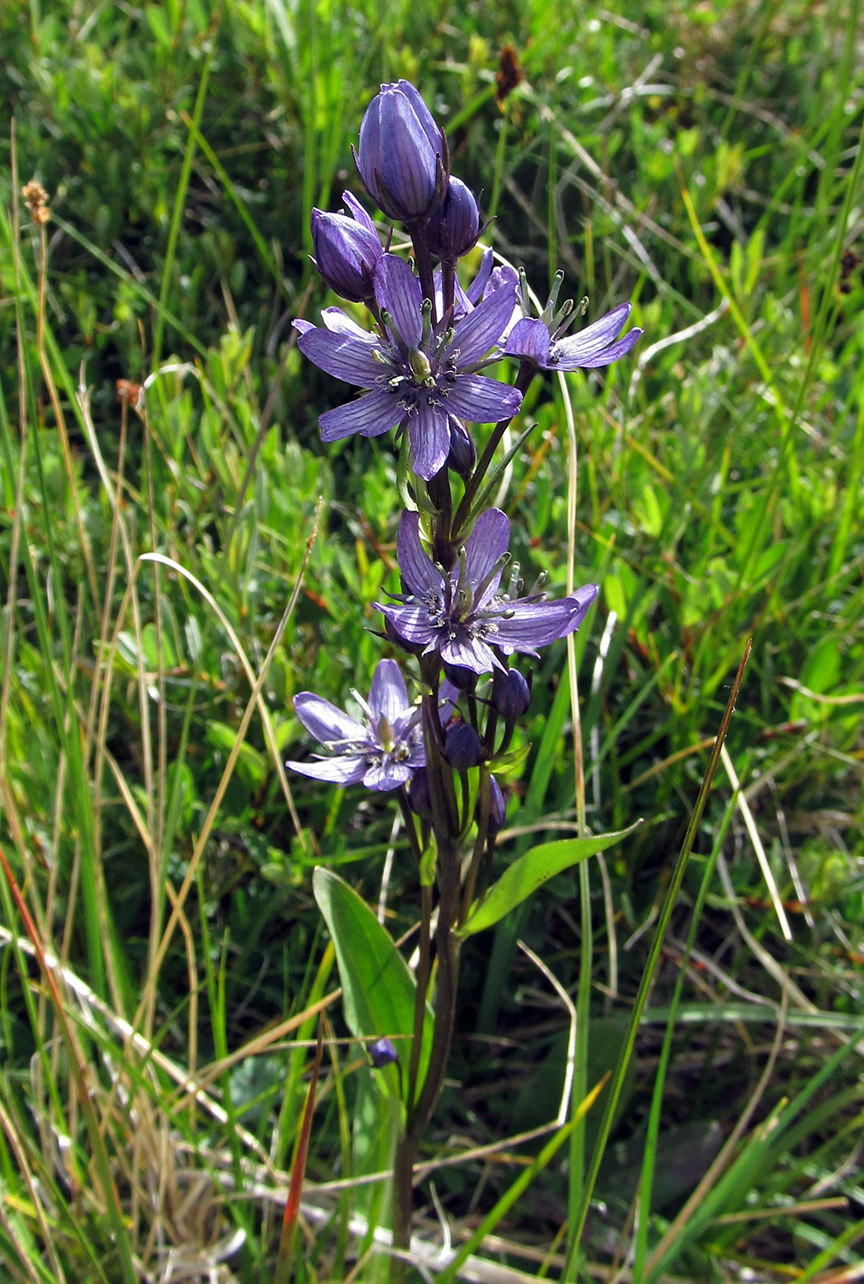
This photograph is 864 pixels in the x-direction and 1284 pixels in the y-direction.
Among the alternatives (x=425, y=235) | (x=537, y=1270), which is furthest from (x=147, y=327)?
(x=537, y=1270)

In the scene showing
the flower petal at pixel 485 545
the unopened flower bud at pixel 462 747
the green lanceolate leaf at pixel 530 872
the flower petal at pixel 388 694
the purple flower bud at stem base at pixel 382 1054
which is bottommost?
the purple flower bud at stem base at pixel 382 1054

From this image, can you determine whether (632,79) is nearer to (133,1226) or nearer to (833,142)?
(833,142)

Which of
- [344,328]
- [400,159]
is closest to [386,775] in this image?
[344,328]

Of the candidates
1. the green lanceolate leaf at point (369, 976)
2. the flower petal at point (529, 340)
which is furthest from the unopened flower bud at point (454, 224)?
the green lanceolate leaf at point (369, 976)

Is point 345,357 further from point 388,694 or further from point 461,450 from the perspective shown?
point 388,694

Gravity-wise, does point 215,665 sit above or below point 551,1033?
above

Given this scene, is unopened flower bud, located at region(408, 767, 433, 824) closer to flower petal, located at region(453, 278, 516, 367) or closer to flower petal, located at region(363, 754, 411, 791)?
flower petal, located at region(363, 754, 411, 791)

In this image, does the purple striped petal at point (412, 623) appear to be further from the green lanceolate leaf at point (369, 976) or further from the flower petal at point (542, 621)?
the green lanceolate leaf at point (369, 976)

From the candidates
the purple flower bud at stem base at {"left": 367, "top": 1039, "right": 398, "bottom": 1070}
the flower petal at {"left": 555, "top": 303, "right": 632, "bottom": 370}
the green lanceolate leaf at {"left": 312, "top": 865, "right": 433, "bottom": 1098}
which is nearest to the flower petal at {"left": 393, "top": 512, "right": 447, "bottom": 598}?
the flower petal at {"left": 555, "top": 303, "right": 632, "bottom": 370}

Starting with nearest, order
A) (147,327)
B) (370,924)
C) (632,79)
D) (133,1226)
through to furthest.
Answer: (370,924), (133,1226), (147,327), (632,79)
